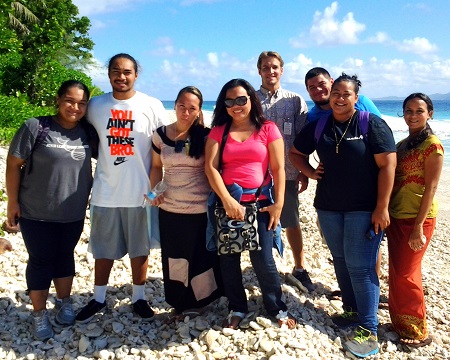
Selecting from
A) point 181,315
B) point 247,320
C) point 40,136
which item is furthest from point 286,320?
point 40,136

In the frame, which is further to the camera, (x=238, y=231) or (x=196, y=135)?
(x=196, y=135)

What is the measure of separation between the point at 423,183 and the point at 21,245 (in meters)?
4.86

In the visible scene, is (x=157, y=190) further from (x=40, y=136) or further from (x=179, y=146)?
(x=40, y=136)

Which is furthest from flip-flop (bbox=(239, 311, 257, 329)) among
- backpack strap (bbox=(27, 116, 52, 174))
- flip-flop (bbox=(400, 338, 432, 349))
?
backpack strap (bbox=(27, 116, 52, 174))

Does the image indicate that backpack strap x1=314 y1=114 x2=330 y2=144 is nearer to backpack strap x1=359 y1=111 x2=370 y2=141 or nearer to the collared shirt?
backpack strap x1=359 y1=111 x2=370 y2=141

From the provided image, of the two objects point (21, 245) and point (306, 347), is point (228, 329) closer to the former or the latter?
point (306, 347)

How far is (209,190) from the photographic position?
3.88m

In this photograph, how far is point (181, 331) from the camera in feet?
12.9

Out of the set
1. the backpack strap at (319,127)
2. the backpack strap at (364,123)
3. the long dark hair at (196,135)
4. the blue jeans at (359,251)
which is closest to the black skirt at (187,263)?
the long dark hair at (196,135)

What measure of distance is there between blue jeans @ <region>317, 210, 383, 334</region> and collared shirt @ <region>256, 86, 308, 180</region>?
3.44ft

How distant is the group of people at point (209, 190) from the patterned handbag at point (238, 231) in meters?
0.08

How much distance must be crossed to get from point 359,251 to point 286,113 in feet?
5.76

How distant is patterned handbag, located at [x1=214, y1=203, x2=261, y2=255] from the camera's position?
12.0 ft

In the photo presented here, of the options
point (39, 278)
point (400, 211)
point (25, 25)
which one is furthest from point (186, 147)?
point (25, 25)
